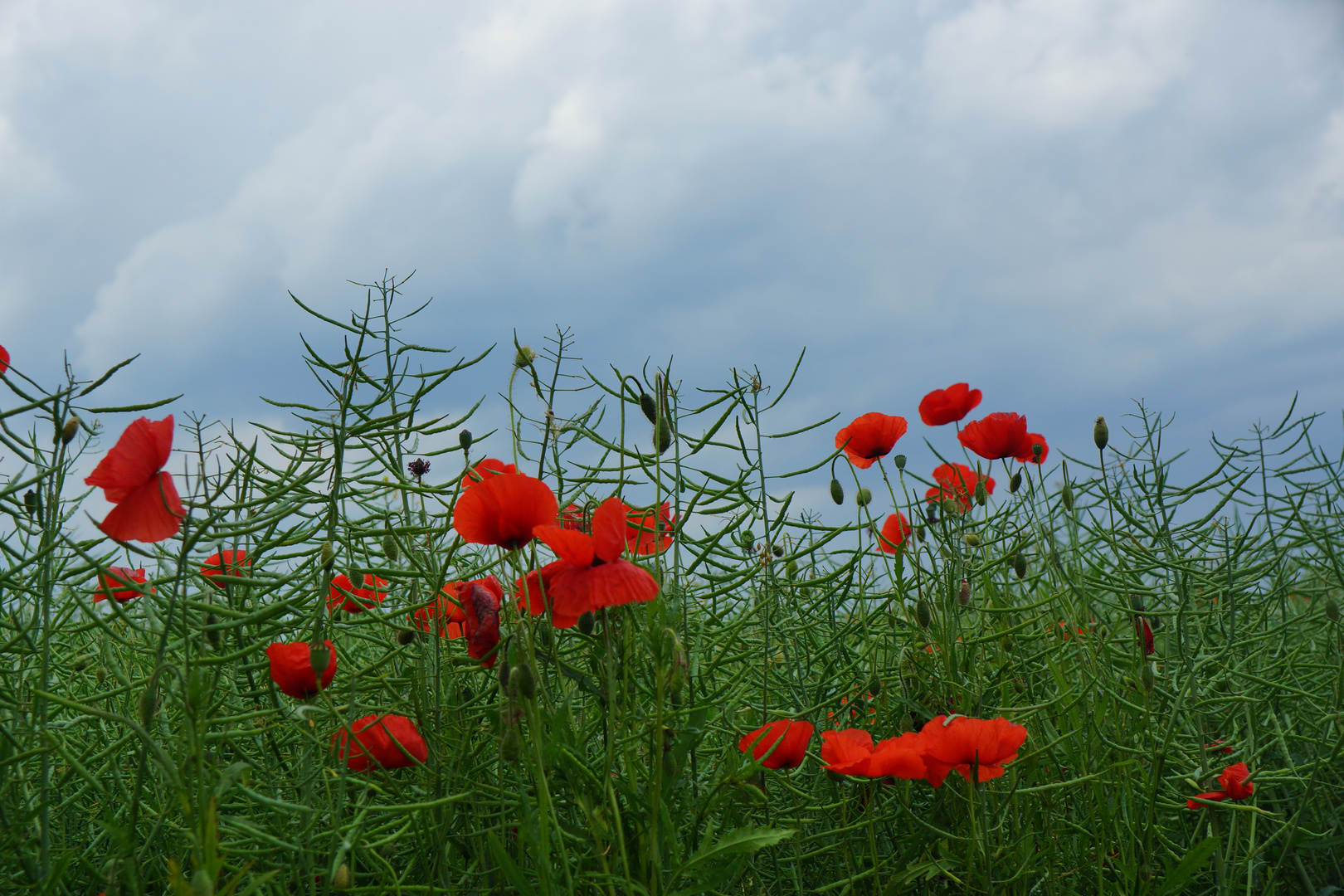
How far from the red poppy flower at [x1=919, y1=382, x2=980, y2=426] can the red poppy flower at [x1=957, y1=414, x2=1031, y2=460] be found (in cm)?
5

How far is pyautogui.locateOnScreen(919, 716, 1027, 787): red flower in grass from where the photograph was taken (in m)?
1.06

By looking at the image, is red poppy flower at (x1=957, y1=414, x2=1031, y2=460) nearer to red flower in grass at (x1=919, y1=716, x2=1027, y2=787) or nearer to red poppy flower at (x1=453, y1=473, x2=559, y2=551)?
red flower in grass at (x1=919, y1=716, x2=1027, y2=787)

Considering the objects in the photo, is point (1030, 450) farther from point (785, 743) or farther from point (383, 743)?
point (383, 743)

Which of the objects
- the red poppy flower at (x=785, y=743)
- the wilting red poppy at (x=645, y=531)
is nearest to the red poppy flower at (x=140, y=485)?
the wilting red poppy at (x=645, y=531)

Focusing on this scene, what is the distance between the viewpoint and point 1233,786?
125 cm

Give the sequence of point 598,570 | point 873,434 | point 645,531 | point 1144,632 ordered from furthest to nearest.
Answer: point 873,434 < point 1144,632 < point 645,531 < point 598,570

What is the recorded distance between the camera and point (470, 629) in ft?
3.49

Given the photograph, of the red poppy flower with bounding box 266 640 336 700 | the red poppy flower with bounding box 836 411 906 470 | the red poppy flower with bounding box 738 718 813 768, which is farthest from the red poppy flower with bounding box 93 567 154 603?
the red poppy flower with bounding box 836 411 906 470

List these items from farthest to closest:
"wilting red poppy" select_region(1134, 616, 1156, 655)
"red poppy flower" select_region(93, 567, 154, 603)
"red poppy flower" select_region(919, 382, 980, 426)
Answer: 1. "red poppy flower" select_region(919, 382, 980, 426)
2. "wilting red poppy" select_region(1134, 616, 1156, 655)
3. "red poppy flower" select_region(93, 567, 154, 603)

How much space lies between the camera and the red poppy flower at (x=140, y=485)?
0.85 metres

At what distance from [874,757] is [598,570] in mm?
431

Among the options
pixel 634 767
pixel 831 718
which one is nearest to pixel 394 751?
pixel 634 767

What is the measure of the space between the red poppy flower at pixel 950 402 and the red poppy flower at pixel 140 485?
1.27m

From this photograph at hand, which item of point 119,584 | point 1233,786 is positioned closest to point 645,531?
point 119,584
